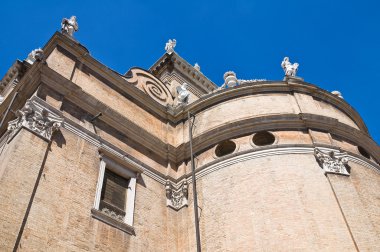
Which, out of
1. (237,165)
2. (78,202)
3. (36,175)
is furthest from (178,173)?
(36,175)

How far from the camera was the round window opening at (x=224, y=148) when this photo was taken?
1546 cm

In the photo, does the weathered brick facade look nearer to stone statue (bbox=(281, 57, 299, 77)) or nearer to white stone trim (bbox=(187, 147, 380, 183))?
white stone trim (bbox=(187, 147, 380, 183))

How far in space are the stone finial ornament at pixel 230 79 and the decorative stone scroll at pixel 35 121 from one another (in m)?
9.33

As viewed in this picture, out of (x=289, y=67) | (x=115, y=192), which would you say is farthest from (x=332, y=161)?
(x=115, y=192)

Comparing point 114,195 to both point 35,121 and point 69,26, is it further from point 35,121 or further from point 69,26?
point 69,26

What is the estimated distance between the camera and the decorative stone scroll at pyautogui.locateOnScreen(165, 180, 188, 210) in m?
14.6

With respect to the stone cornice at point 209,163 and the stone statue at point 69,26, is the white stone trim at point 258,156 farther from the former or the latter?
the stone statue at point 69,26

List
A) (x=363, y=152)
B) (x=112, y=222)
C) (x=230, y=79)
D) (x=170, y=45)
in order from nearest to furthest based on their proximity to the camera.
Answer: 1. (x=112, y=222)
2. (x=363, y=152)
3. (x=230, y=79)
4. (x=170, y=45)

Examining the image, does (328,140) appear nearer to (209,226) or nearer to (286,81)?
(286,81)

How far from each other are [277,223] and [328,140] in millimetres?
4046

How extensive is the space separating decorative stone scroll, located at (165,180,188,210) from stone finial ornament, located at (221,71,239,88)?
650cm

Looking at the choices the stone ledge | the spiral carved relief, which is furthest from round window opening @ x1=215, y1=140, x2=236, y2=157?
the stone ledge

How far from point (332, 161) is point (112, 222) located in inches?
272

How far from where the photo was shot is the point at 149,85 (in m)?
18.9
